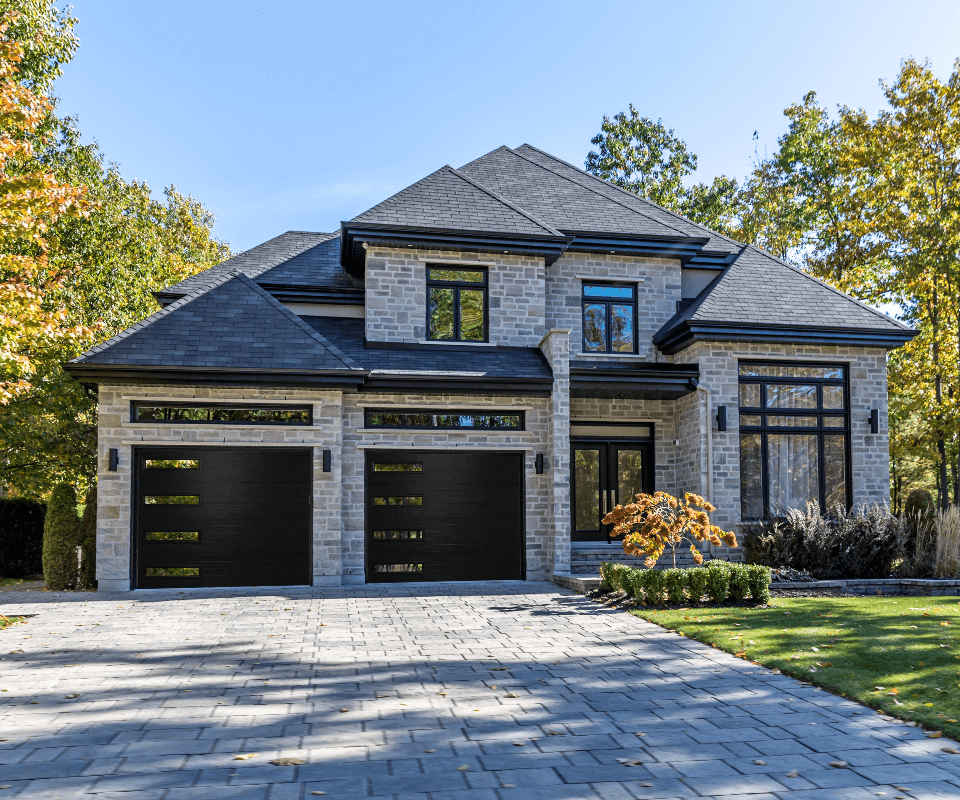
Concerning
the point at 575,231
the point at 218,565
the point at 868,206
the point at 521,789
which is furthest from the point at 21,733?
the point at 868,206

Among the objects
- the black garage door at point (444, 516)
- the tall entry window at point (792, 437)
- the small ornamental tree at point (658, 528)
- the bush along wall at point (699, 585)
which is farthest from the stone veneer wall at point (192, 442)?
the tall entry window at point (792, 437)

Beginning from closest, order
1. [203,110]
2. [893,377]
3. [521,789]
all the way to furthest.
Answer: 1. [521,789]
2. [203,110]
3. [893,377]

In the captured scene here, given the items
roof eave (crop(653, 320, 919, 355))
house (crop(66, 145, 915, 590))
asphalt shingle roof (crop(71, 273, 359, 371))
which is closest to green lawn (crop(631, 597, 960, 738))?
house (crop(66, 145, 915, 590))

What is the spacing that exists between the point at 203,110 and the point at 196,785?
2030 centimetres

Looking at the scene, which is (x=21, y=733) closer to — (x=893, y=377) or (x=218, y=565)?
(x=218, y=565)

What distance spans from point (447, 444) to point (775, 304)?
24.5ft

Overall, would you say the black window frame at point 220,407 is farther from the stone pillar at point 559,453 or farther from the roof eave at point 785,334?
the roof eave at point 785,334

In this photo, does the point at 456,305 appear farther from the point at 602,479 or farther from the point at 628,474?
the point at 628,474

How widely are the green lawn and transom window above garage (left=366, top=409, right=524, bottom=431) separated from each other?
503 cm

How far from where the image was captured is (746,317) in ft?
48.6

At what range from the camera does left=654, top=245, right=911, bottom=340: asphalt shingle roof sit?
48.9 feet

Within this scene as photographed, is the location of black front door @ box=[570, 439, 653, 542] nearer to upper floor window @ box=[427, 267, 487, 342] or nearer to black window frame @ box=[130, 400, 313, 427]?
upper floor window @ box=[427, 267, 487, 342]

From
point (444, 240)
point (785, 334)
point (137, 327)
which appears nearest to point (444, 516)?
point (444, 240)

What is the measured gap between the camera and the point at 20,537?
16.3 meters
